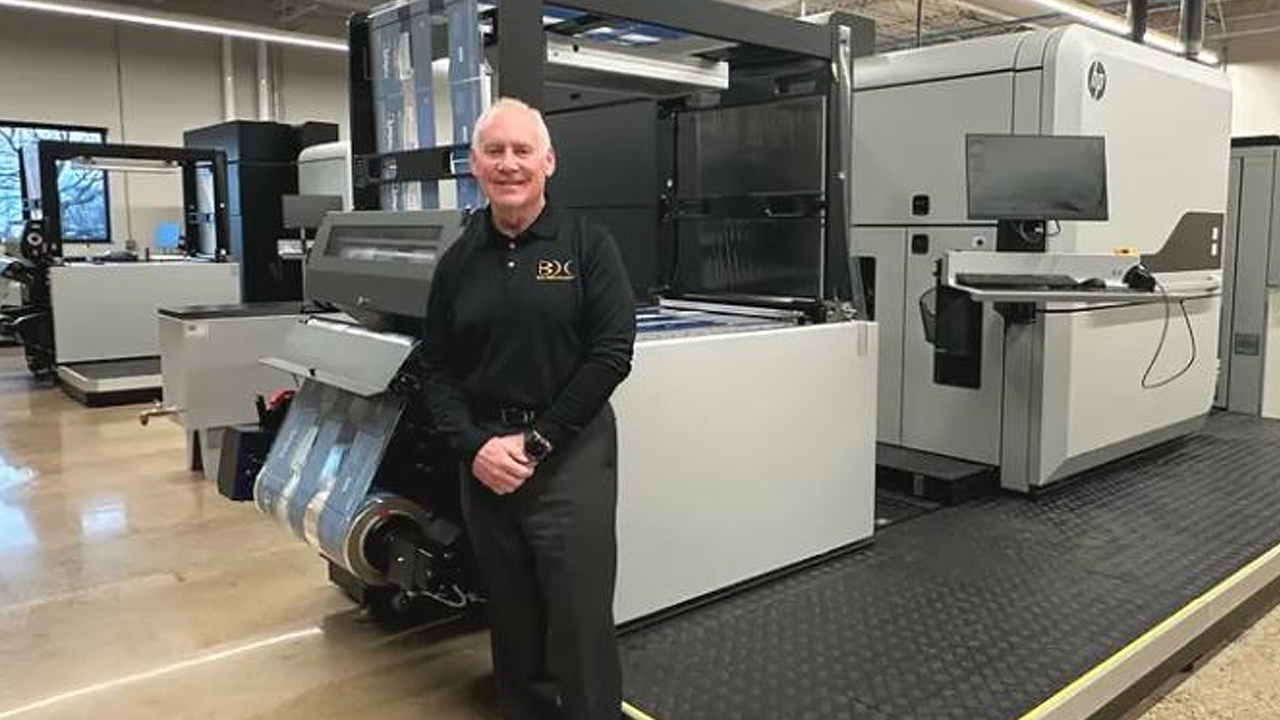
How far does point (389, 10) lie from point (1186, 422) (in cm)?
440

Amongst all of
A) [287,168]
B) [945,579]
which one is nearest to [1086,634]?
[945,579]

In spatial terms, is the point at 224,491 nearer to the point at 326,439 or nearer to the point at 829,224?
the point at 326,439

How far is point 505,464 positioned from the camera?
2178mm

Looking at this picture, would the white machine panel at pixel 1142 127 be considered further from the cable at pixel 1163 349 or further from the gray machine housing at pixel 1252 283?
the gray machine housing at pixel 1252 283

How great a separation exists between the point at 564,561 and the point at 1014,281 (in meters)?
2.44

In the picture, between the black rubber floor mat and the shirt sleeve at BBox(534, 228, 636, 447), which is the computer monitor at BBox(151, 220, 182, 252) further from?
the shirt sleeve at BBox(534, 228, 636, 447)

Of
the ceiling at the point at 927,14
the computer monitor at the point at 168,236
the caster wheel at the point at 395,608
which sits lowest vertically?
the caster wheel at the point at 395,608

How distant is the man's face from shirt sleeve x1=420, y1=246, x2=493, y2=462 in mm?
216

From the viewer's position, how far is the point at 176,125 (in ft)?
39.8

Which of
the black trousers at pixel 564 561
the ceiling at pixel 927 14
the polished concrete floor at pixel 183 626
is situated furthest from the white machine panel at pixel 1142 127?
the ceiling at pixel 927 14

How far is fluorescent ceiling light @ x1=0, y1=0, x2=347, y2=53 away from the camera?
908cm

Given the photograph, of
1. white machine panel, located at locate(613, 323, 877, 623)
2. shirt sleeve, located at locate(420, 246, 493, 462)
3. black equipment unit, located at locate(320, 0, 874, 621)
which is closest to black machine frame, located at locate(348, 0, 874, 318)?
black equipment unit, located at locate(320, 0, 874, 621)

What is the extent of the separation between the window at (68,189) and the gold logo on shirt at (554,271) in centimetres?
1074

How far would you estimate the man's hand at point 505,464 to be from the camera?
2.18 metres
